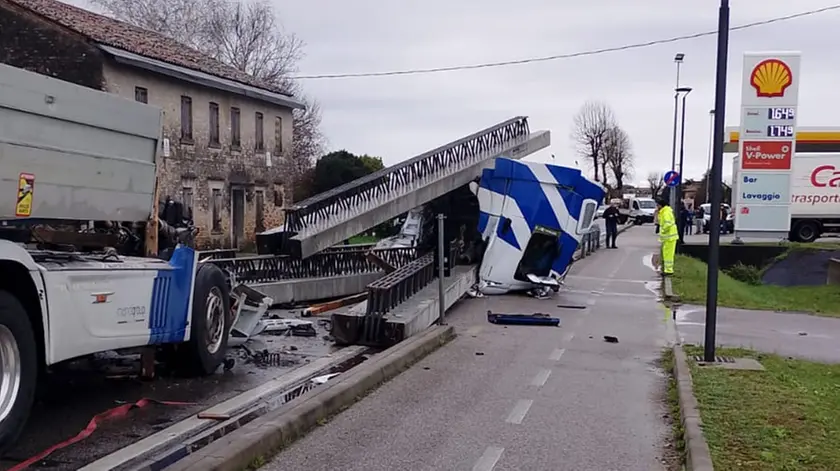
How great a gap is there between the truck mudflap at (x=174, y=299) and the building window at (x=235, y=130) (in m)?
25.2

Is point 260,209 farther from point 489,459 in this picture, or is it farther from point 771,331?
point 489,459

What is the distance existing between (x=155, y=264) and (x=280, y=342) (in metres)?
3.79

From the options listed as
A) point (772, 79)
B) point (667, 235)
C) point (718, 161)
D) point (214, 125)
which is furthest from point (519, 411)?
point (214, 125)

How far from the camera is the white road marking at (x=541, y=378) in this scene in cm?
916

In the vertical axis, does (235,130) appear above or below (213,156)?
above

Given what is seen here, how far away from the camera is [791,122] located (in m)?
22.0

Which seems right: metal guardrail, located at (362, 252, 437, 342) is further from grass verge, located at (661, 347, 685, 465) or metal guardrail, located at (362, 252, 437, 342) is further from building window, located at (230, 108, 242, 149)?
building window, located at (230, 108, 242, 149)

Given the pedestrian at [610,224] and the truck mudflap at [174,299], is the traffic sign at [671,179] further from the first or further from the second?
the truck mudflap at [174,299]

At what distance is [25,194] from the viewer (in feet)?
21.1

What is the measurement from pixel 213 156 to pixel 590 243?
1367 centimetres

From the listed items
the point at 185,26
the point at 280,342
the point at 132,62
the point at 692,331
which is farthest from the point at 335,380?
the point at 185,26

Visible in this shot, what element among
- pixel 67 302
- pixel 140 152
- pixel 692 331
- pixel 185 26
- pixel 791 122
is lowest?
pixel 692 331

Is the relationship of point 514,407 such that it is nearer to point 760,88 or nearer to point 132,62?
point 760,88

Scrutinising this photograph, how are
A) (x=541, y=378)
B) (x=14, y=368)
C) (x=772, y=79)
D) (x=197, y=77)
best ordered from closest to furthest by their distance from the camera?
(x=14, y=368), (x=541, y=378), (x=772, y=79), (x=197, y=77)
